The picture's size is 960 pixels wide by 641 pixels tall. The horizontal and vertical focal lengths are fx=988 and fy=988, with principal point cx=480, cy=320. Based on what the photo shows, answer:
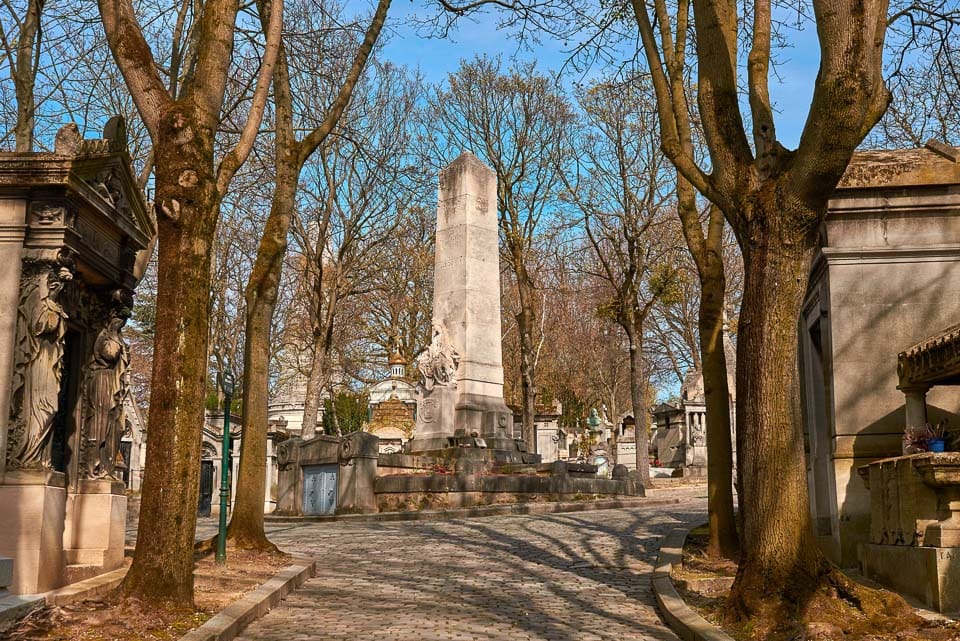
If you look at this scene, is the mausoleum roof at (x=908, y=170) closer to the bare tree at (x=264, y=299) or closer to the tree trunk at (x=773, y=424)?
the tree trunk at (x=773, y=424)

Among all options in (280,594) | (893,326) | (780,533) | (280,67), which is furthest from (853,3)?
(280,67)

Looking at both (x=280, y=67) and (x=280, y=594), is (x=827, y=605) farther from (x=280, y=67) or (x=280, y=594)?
(x=280, y=67)

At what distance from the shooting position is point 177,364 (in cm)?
790

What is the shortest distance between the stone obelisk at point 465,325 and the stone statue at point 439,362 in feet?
0.08

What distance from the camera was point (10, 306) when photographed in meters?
8.79

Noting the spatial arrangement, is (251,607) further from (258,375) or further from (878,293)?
(878,293)

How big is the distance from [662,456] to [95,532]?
3600cm

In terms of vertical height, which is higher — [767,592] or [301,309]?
[301,309]

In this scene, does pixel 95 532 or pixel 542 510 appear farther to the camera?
pixel 542 510

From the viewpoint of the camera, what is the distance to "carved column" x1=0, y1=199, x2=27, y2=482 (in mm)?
8688

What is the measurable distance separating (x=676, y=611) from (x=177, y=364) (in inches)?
181

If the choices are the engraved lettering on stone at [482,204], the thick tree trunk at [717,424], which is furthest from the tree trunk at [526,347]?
Answer: the thick tree trunk at [717,424]

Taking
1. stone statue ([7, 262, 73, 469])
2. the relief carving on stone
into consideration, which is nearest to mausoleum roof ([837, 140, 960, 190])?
the relief carving on stone

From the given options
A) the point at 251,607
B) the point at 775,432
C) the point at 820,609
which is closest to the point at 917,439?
the point at 775,432
